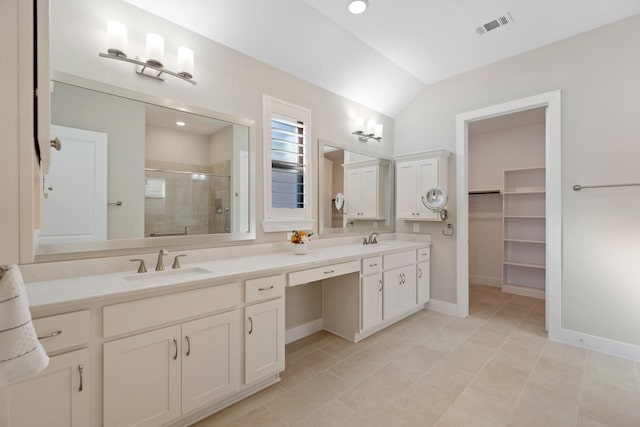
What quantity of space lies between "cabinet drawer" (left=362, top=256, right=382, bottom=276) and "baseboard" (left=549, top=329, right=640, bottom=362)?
1.84 metres

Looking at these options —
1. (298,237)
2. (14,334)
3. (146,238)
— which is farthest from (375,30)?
(14,334)

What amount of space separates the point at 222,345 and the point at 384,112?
3416mm

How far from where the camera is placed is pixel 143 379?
1.50m

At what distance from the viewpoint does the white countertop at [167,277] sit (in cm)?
136

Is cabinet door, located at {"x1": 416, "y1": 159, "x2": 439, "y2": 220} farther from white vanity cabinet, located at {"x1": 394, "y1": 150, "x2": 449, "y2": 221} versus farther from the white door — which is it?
the white door

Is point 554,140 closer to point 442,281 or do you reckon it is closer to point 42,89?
point 442,281

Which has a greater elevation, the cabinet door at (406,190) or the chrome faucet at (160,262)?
the cabinet door at (406,190)

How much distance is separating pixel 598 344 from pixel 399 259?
74.7 inches

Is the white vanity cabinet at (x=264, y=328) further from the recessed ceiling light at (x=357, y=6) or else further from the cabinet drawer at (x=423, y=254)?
the recessed ceiling light at (x=357, y=6)

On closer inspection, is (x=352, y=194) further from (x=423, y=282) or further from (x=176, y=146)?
(x=176, y=146)

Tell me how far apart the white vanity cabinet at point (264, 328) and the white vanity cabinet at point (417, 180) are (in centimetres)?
222

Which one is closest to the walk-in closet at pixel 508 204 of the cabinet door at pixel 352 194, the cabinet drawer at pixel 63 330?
the cabinet door at pixel 352 194

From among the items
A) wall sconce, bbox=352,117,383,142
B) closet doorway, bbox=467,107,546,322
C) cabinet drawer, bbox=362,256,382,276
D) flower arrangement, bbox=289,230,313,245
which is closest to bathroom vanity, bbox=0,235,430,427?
flower arrangement, bbox=289,230,313,245

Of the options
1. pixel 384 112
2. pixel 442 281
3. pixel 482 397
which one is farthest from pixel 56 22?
pixel 442 281
